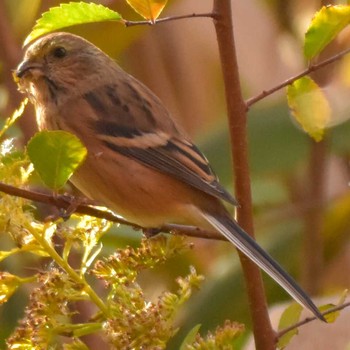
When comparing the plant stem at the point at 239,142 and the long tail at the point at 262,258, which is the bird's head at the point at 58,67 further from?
the plant stem at the point at 239,142

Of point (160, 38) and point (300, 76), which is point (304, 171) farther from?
point (300, 76)

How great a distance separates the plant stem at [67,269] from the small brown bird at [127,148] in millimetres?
722

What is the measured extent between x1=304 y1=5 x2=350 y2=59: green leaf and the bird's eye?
3.96 feet

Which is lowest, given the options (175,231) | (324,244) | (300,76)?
(324,244)

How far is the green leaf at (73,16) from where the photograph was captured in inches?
68.2

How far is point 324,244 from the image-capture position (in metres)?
3.25

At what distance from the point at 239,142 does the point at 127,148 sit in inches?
35.9

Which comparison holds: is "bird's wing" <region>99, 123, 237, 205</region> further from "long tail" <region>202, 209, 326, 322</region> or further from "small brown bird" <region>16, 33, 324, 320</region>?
"long tail" <region>202, 209, 326, 322</region>

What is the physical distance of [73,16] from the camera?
5.75 feet

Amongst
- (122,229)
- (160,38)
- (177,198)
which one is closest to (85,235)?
(177,198)

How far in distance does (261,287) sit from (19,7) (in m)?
1.85

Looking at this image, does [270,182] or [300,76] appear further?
[270,182]

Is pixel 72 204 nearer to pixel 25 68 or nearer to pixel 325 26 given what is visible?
pixel 325 26

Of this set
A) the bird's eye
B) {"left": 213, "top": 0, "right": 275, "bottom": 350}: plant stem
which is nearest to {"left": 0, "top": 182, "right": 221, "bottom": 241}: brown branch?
{"left": 213, "top": 0, "right": 275, "bottom": 350}: plant stem
